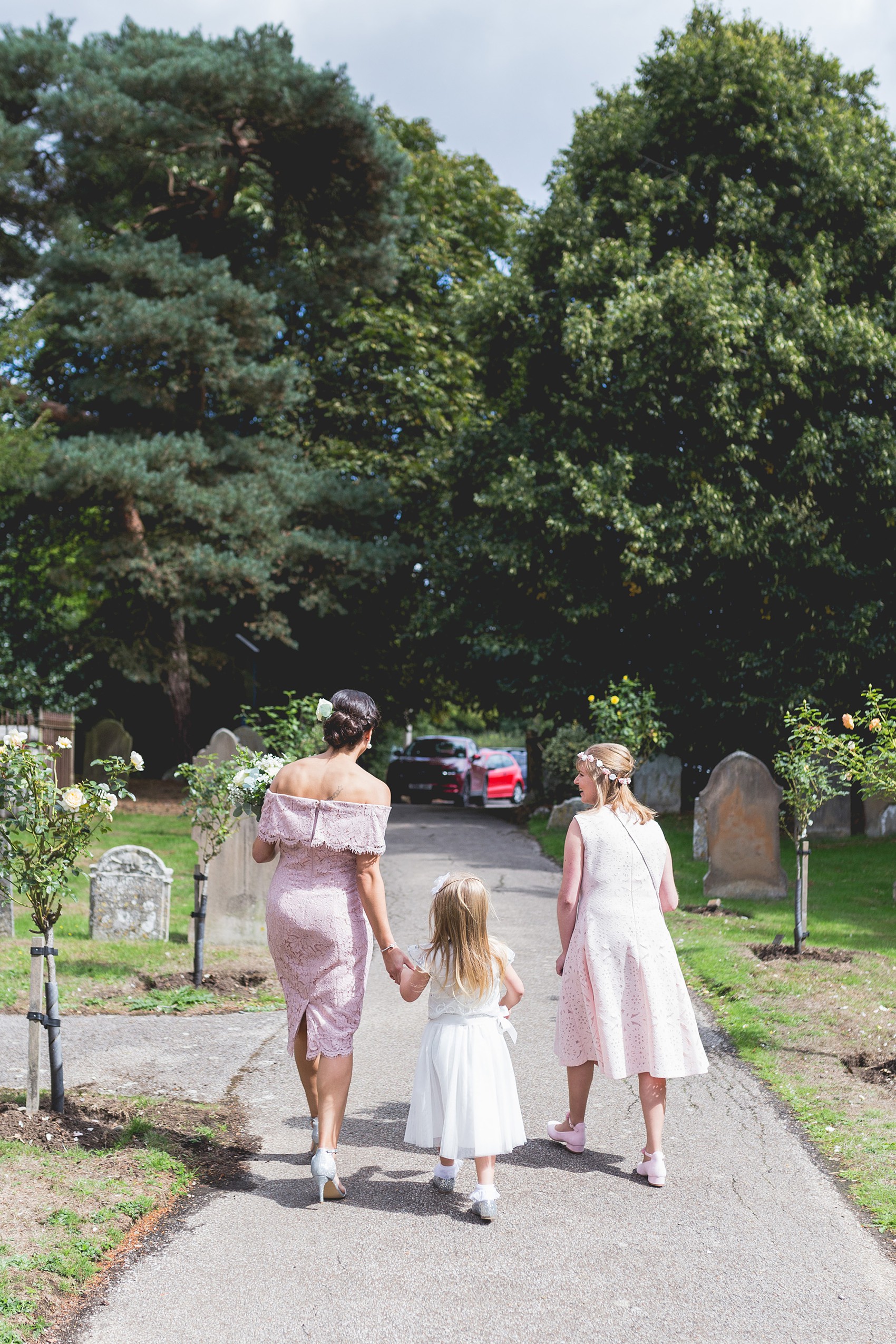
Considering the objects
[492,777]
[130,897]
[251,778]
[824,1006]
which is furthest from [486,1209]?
[492,777]

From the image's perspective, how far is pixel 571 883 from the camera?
4797 millimetres

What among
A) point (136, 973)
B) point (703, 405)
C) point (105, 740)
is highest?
point (703, 405)

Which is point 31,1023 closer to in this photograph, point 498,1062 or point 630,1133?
point 498,1062

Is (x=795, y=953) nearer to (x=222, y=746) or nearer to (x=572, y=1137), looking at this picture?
(x=572, y=1137)

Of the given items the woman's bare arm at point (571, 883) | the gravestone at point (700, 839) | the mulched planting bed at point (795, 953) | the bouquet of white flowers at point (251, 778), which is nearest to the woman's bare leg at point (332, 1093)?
the woman's bare arm at point (571, 883)

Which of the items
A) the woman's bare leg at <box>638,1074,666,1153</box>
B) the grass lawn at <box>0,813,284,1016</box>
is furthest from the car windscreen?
the woman's bare leg at <box>638,1074,666,1153</box>

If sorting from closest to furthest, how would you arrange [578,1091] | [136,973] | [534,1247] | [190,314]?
[534,1247] → [578,1091] → [136,973] → [190,314]

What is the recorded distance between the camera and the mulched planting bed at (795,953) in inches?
363

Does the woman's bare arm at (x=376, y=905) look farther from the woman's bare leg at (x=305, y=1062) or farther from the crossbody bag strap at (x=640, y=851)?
the crossbody bag strap at (x=640, y=851)

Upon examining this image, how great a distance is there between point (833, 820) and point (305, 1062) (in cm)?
1556

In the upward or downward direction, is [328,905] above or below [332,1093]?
above

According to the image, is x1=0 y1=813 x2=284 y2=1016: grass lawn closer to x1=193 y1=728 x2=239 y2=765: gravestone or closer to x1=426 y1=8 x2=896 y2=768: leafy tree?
x1=193 y1=728 x2=239 y2=765: gravestone

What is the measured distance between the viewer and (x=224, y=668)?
85.7ft

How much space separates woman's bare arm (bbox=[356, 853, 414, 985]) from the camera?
434cm
